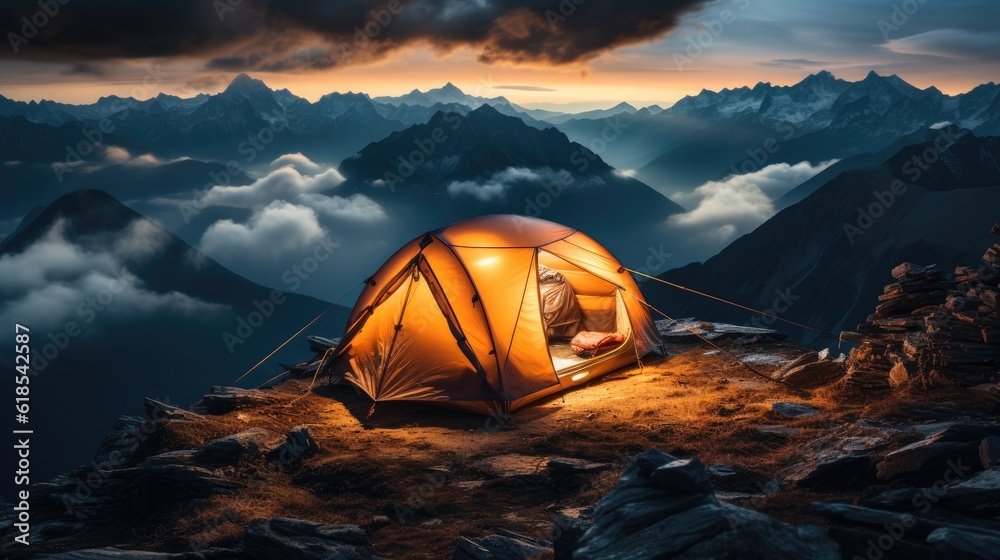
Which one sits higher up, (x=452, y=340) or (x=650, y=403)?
(x=452, y=340)

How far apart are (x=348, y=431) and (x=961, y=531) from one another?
39.0 feet

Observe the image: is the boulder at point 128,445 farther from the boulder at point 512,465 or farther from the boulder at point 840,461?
the boulder at point 840,461

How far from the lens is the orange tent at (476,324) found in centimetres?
1588

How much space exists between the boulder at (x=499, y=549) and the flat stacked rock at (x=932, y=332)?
9.20m

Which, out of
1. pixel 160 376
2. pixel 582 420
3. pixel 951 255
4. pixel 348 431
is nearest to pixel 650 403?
pixel 582 420

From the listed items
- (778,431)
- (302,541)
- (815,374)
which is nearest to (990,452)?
(778,431)

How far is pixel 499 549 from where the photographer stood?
8250mm

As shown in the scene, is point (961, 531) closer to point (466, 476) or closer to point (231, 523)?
point (466, 476)

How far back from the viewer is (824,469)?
9578 mm

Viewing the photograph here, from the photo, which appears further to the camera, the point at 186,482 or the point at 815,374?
the point at 815,374

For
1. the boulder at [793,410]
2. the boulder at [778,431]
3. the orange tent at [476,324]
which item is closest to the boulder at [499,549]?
the boulder at [778,431]

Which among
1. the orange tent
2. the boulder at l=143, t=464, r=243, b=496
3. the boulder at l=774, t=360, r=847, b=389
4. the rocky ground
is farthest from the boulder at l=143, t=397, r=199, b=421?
the boulder at l=774, t=360, r=847, b=389

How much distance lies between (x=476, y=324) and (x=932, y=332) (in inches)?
389

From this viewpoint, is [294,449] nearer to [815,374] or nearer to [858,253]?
[815,374]
